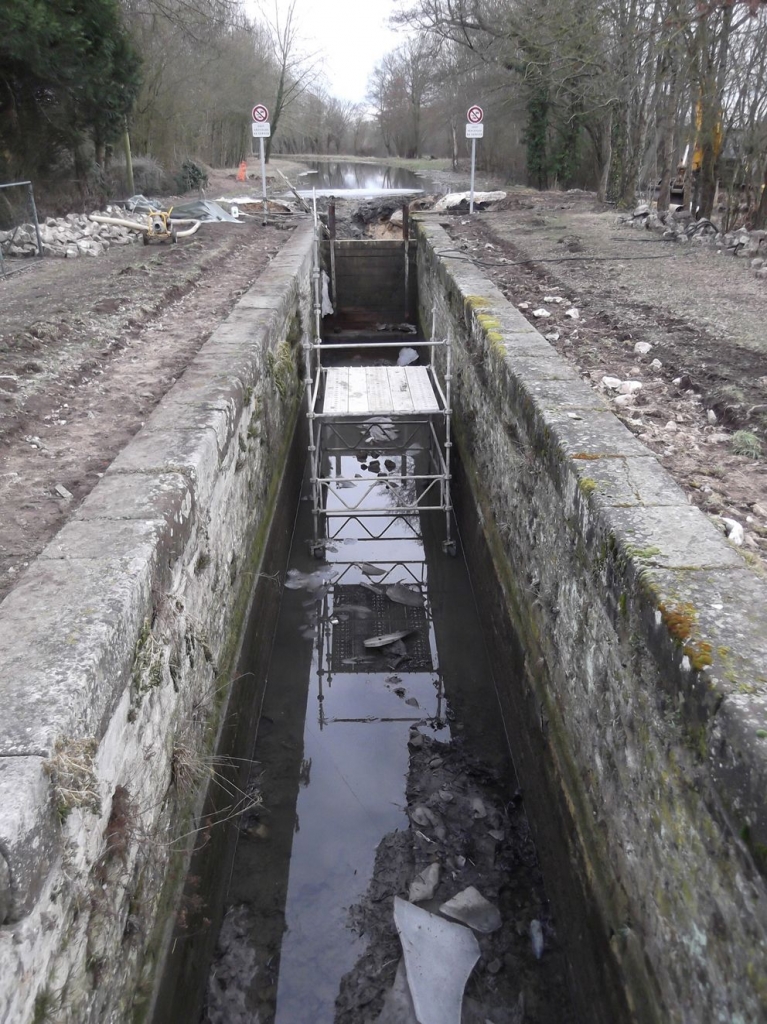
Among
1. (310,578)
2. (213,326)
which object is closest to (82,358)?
(213,326)

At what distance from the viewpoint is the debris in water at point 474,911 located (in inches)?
147

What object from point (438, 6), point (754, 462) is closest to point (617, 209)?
point (438, 6)

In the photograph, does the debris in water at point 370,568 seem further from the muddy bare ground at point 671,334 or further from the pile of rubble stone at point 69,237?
the pile of rubble stone at point 69,237

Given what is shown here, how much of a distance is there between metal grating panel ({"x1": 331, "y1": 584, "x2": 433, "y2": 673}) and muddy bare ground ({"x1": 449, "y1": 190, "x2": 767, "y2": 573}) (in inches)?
93.0

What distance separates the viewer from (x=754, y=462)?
4.27m

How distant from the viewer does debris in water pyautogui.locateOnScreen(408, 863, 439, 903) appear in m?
3.87

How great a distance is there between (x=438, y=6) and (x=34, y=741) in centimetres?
2641

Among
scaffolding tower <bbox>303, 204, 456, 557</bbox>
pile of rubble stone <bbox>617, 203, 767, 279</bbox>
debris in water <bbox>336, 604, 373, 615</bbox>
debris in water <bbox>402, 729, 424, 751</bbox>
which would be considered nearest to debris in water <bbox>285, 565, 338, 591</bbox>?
scaffolding tower <bbox>303, 204, 456, 557</bbox>

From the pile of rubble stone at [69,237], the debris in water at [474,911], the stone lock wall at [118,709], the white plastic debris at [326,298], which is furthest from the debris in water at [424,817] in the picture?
the white plastic debris at [326,298]

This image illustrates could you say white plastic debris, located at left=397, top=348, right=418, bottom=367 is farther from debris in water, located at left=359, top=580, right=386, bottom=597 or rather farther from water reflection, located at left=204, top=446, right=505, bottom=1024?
debris in water, located at left=359, top=580, right=386, bottom=597

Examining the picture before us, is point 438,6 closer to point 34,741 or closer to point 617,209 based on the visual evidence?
point 617,209

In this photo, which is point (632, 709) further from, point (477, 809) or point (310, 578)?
point (310, 578)

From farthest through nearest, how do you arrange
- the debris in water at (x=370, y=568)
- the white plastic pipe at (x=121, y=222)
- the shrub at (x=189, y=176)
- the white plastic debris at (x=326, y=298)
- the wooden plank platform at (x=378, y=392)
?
the shrub at (x=189, y=176) < the white plastic debris at (x=326, y=298) < the white plastic pipe at (x=121, y=222) < the debris in water at (x=370, y=568) < the wooden plank platform at (x=378, y=392)

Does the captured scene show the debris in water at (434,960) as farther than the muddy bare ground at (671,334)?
No
